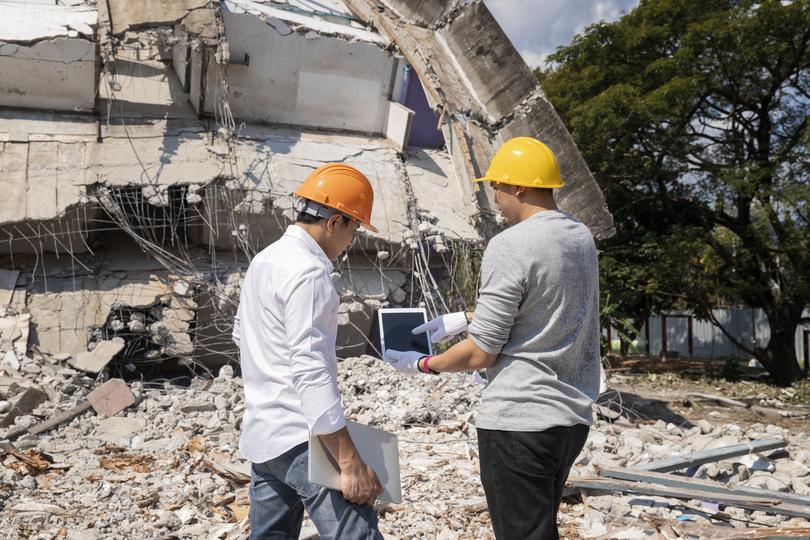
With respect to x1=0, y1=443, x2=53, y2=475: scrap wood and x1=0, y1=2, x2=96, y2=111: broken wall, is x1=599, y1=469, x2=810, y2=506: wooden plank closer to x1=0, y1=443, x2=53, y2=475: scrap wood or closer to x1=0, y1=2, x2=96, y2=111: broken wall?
x1=0, y1=443, x2=53, y2=475: scrap wood

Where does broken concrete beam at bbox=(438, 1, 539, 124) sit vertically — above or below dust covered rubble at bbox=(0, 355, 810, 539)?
above

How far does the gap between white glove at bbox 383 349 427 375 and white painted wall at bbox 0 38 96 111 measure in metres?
6.30

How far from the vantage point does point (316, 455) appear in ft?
6.82

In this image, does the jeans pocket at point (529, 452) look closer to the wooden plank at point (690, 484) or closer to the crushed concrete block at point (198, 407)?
the wooden plank at point (690, 484)

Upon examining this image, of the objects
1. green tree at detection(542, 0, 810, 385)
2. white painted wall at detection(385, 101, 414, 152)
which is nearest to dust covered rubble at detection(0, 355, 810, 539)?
white painted wall at detection(385, 101, 414, 152)

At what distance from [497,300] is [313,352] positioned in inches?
23.6

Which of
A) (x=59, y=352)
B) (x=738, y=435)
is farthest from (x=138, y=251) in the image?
(x=738, y=435)

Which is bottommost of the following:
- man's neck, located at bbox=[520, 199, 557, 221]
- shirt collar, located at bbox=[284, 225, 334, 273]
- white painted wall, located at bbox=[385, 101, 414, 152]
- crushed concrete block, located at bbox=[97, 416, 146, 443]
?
crushed concrete block, located at bbox=[97, 416, 146, 443]

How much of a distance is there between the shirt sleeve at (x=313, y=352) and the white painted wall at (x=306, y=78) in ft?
21.9

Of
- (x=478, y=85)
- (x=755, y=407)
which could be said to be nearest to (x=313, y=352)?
(x=478, y=85)

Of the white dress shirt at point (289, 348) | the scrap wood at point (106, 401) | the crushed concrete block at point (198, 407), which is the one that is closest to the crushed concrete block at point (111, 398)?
the scrap wood at point (106, 401)

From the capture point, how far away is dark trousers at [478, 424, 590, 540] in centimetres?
224

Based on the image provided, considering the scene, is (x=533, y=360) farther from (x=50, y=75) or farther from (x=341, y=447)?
(x=50, y=75)

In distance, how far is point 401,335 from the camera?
11.0 ft
